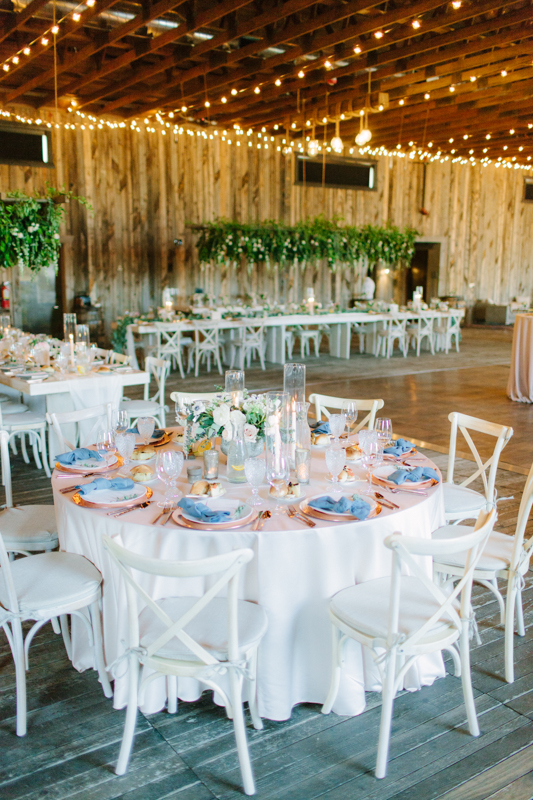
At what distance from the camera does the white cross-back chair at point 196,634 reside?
1992 millimetres

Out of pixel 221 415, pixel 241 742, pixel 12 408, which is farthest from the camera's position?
pixel 12 408

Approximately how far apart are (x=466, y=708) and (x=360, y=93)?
1001cm

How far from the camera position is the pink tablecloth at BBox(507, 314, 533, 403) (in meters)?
8.34

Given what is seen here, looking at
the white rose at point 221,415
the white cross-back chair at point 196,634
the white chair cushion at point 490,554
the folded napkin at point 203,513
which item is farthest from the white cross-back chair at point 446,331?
the white cross-back chair at point 196,634

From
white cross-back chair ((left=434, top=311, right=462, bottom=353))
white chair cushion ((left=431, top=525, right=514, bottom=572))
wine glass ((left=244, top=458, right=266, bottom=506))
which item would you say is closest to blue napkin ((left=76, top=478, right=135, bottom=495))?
wine glass ((left=244, top=458, right=266, bottom=506))

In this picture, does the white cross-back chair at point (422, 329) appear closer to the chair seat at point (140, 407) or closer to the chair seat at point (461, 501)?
the chair seat at point (140, 407)

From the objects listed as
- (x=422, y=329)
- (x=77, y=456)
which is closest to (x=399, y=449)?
(x=77, y=456)

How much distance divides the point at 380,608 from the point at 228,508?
0.66 metres

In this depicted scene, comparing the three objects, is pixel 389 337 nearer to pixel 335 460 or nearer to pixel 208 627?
pixel 335 460

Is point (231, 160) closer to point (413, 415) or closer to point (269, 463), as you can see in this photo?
point (413, 415)

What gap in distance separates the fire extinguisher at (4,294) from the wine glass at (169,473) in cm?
998

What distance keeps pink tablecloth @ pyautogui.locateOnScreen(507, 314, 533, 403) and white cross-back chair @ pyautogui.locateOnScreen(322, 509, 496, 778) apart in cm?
653

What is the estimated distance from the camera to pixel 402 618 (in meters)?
2.29

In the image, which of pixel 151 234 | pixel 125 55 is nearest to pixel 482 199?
pixel 151 234
